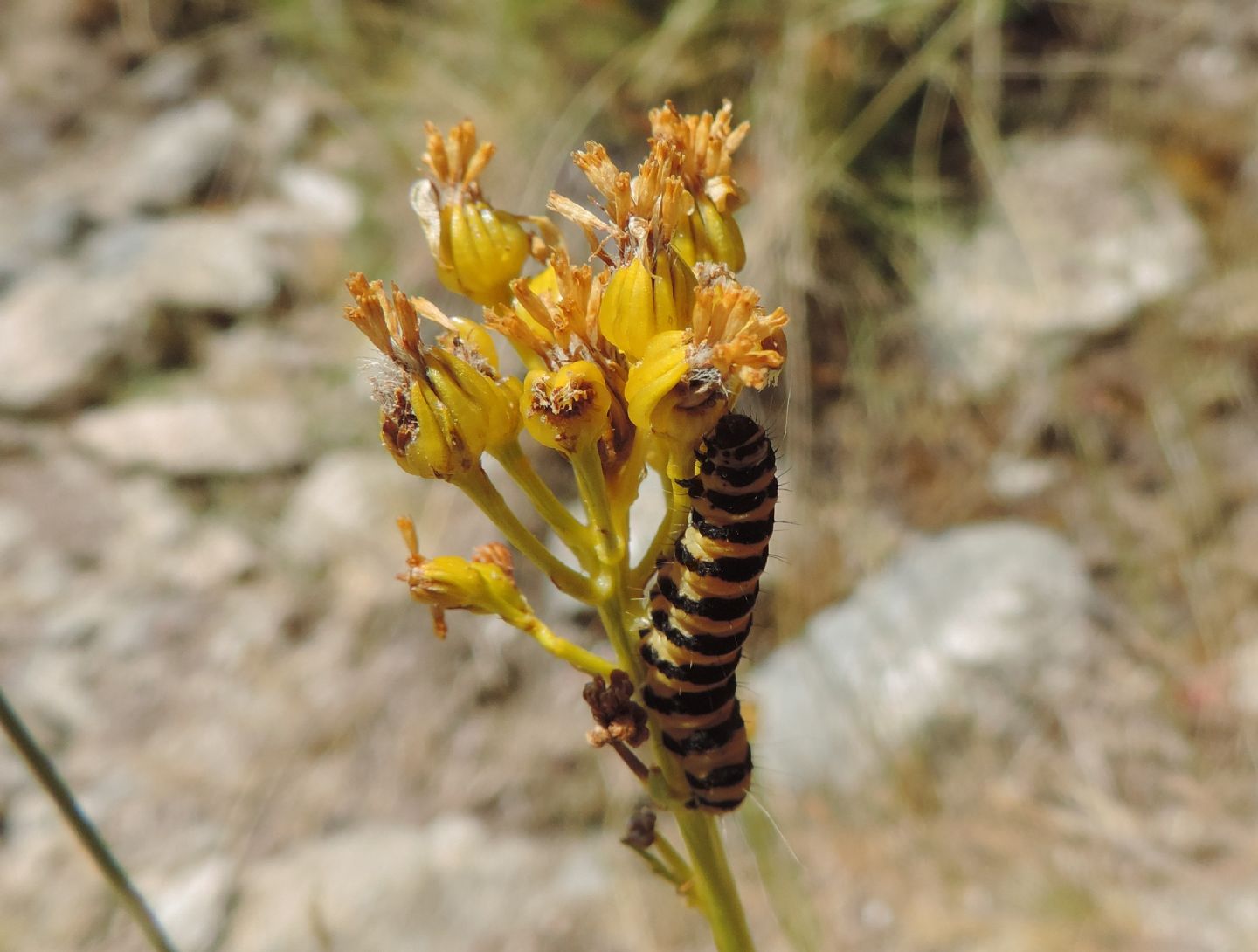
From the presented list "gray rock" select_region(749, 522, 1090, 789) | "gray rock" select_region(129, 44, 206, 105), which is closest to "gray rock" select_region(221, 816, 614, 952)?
"gray rock" select_region(749, 522, 1090, 789)

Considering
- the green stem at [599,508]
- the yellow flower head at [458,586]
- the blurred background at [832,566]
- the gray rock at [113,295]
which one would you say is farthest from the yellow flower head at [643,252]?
the gray rock at [113,295]

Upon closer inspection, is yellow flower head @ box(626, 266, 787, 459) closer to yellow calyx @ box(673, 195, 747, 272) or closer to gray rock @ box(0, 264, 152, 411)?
yellow calyx @ box(673, 195, 747, 272)

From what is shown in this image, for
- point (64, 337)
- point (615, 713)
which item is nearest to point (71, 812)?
point (615, 713)

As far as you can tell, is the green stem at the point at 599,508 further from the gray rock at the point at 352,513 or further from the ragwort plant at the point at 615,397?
the gray rock at the point at 352,513

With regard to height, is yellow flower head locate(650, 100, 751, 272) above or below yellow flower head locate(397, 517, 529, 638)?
above

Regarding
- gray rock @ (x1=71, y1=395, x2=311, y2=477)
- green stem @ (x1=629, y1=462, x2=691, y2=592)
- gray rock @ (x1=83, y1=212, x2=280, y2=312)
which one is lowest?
green stem @ (x1=629, y1=462, x2=691, y2=592)

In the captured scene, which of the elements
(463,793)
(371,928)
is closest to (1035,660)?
(463,793)

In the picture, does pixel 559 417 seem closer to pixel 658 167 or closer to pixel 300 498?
pixel 658 167
